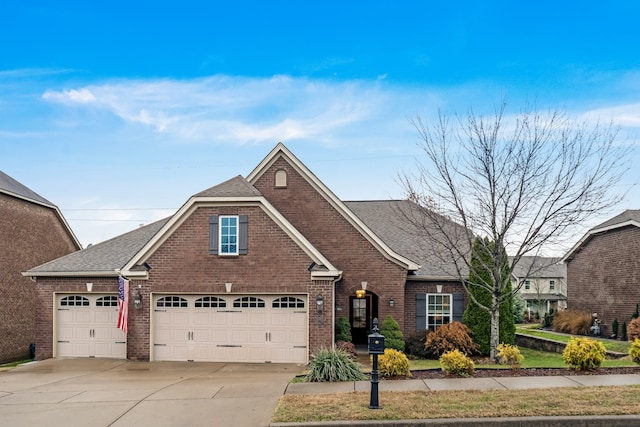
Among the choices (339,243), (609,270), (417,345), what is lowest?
(417,345)

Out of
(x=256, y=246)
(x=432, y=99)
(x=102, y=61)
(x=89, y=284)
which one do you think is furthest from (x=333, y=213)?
(x=102, y=61)

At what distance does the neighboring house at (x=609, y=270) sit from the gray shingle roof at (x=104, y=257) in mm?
21380

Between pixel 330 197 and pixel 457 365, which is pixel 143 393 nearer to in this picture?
pixel 457 365

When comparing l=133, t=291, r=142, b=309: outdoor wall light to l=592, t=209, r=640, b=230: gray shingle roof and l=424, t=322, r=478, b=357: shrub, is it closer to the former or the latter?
l=424, t=322, r=478, b=357: shrub

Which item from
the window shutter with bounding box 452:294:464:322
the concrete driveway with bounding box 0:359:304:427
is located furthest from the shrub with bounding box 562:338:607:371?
the window shutter with bounding box 452:294:464:322

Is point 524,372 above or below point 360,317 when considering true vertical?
above

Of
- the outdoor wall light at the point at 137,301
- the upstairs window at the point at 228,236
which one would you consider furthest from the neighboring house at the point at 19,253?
the upstairs window at the point at 228,236

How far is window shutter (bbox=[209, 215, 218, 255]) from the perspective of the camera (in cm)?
1780

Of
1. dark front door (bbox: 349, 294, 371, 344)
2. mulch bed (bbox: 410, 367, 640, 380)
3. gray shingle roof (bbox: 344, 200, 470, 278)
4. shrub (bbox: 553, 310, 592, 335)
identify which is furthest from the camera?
shrub (bbox: 553, 310, 592, 335)

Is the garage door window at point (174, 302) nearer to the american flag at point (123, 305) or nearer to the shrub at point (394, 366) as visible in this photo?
the american flag at point (123, 305)

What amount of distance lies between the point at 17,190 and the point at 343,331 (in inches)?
718

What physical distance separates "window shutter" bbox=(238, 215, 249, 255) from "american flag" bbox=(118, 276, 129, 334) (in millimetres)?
3822

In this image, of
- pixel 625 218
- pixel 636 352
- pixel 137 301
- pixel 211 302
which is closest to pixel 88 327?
pixel 137 301

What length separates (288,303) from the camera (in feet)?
58.3
